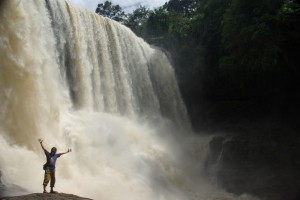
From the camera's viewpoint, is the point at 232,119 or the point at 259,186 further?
the point at 232,119

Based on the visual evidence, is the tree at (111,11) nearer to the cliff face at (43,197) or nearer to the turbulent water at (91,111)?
the turbulent water at (91,111)

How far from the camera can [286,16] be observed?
18719 millimetres

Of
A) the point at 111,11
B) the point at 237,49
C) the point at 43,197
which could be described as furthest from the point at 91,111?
the point at 111,11

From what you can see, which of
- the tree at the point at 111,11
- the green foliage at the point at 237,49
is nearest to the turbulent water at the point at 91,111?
the green foliage at the point at 237,49

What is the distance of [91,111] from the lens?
18453mm

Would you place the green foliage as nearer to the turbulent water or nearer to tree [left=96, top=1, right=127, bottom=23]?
the turbulent water

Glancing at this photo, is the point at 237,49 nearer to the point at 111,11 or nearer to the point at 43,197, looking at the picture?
the point at 43,197

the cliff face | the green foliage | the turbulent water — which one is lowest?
the cliff face

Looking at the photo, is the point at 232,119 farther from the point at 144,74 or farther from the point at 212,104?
the point at 144,74

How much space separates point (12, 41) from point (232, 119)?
41.8ft

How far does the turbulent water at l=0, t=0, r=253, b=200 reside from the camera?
539 inches

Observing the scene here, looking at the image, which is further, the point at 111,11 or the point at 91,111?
the point at 111,11

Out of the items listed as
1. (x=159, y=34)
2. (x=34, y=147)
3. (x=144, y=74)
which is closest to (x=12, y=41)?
(x=34, y=147)

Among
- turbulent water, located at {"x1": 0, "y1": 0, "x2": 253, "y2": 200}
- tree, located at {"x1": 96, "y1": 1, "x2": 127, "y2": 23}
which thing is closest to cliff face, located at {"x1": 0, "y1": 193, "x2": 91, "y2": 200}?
turbulent water, located at {"x1": 0, "y1": 0, "x2": 253, "y2": 200}
